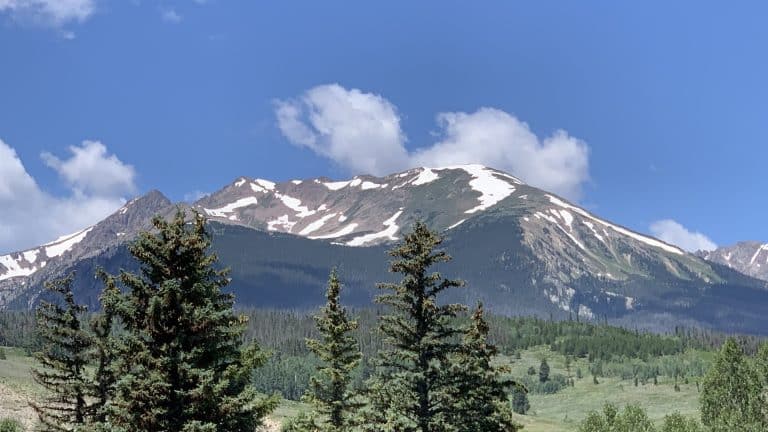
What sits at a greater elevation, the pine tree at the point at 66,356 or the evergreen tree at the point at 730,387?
the pine tree at the point at 66,356

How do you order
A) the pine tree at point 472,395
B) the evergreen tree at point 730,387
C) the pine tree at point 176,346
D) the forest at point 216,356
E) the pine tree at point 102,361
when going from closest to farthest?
the pine tree at point 176,346 → the forest at point 216,356 → the pine tree at point 102,361 → the pine tree at point 472,395 → the evergreen tree at point 730,387

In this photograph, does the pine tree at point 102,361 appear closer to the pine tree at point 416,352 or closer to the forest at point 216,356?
the forest at point 216,356

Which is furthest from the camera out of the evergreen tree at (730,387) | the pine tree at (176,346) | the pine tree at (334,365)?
the evergreen tree at (730,387)

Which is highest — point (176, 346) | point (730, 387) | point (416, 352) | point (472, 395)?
point (176, 346)

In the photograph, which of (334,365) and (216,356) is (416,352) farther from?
(216,356)

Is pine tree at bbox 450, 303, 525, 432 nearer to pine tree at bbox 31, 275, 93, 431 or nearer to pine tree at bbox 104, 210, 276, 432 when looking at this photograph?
pine tree at bbox 104, 210, 276, 432

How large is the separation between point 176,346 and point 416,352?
10855 mm

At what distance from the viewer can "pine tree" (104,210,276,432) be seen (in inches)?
782

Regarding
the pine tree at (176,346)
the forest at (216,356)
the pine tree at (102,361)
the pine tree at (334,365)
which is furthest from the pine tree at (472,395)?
the pine tree at (102,361)

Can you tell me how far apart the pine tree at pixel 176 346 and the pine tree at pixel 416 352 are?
7403 millimetres

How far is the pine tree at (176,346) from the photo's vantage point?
19.9 m

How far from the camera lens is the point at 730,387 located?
337 ft

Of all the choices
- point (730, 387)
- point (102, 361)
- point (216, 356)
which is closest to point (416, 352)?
point (216, 356)

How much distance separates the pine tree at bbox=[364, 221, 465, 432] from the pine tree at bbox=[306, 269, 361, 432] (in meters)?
7.09
